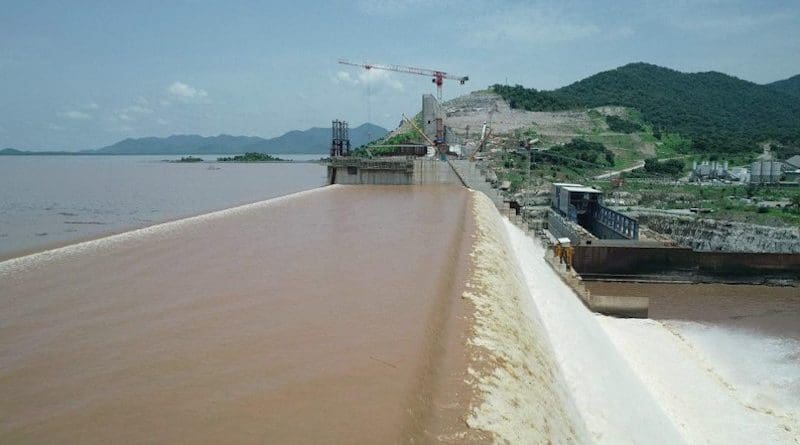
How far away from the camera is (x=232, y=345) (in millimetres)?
7938

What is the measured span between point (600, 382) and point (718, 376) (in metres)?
4.88

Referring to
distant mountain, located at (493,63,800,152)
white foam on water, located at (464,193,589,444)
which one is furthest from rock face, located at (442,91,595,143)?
white foam on water, located at (464,193,589,444)

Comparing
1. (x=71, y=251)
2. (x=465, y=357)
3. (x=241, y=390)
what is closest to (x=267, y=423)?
(x=241, y=390)

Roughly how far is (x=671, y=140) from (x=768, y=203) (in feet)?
150

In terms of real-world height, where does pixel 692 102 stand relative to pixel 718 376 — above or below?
above

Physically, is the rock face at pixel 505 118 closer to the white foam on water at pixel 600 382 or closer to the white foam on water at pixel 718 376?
the white foam on water at pixel 718 376

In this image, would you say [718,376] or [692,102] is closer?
[718,376]

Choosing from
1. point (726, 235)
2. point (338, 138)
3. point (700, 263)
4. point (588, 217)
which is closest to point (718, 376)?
point (700, 263)

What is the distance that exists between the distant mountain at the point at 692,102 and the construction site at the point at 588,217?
2256 centimetres

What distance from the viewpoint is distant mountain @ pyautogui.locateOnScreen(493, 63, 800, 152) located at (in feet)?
295

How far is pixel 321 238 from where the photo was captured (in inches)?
679

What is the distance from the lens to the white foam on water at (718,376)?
11.1m

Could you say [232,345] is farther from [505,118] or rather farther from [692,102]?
[692,102]

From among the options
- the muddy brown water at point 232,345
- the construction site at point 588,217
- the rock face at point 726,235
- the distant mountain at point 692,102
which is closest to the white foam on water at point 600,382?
the muddy brown water at point 232,345
